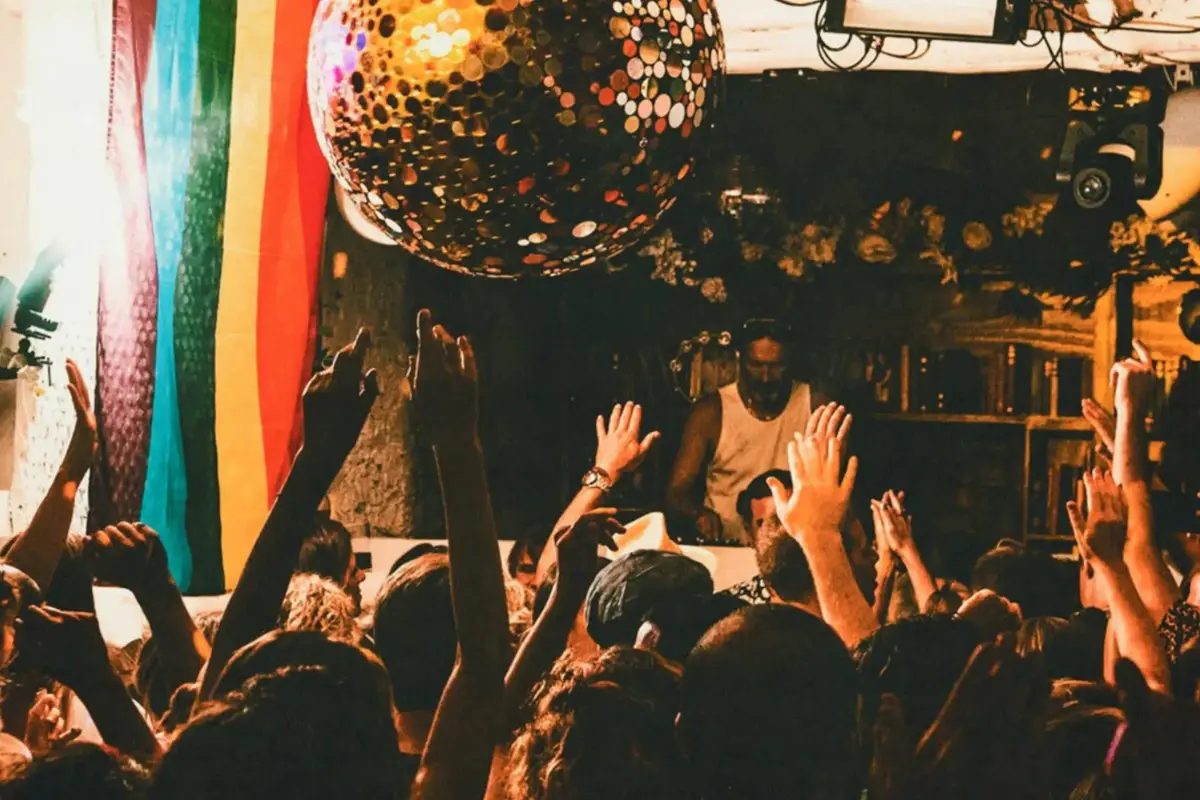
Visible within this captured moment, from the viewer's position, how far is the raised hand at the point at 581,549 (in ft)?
5.92

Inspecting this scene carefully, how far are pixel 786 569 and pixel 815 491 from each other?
1.23ft

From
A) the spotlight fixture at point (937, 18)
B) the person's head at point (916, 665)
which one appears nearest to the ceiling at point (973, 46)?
the spotlight fixture at point (937, 18)

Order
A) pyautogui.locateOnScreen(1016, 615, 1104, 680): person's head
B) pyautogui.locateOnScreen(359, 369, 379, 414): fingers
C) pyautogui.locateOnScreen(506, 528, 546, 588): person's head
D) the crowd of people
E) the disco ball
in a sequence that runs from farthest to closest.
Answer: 1. pyautogui.locateOnScreen(506, 528, 546, 588): person's head
2. pyautogui.locateOnScreen(1016, 615, 1104, 680): person's head
3. pyautogui.locateOnScreen(359, 369, 379, 414): fingers
4. the crowd of people
5. the disco ball

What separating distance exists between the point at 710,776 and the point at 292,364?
2.37m

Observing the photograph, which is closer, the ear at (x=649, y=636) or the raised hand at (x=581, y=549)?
the raised hand at (x=581, y=549)

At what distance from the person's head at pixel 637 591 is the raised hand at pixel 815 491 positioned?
11.5 inches

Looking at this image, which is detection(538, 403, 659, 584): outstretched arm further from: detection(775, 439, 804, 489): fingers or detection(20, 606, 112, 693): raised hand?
detection(20, 606, 112, 693): raised hand

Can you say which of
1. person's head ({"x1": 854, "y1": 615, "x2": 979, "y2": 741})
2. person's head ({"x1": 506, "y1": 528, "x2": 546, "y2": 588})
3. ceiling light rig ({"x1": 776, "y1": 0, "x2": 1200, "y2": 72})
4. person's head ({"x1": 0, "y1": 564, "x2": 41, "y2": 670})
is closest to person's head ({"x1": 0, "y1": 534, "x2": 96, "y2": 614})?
person's head ({"x1": 0, "y1": 564, "x2": 41, "y2": 670})

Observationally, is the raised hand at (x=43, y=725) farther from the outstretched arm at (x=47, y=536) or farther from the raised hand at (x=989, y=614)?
the raised hand at (x=989, y=614)

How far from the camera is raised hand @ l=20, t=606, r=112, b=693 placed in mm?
1502

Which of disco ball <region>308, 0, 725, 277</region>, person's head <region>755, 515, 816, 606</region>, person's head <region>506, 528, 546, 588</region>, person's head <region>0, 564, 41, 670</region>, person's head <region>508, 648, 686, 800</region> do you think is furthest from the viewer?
person's head <region>506, 528, 546, 588</region>

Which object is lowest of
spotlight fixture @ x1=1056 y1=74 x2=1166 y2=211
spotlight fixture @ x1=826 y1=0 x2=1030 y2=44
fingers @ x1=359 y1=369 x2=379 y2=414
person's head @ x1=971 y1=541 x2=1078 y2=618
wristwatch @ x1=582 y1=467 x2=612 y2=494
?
person's head @ x1=971 y1=541 x2=1078 y2=618

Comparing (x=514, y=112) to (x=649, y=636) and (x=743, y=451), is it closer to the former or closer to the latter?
(x=649, y=636)

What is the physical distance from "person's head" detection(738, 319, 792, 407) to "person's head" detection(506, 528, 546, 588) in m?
0.86
